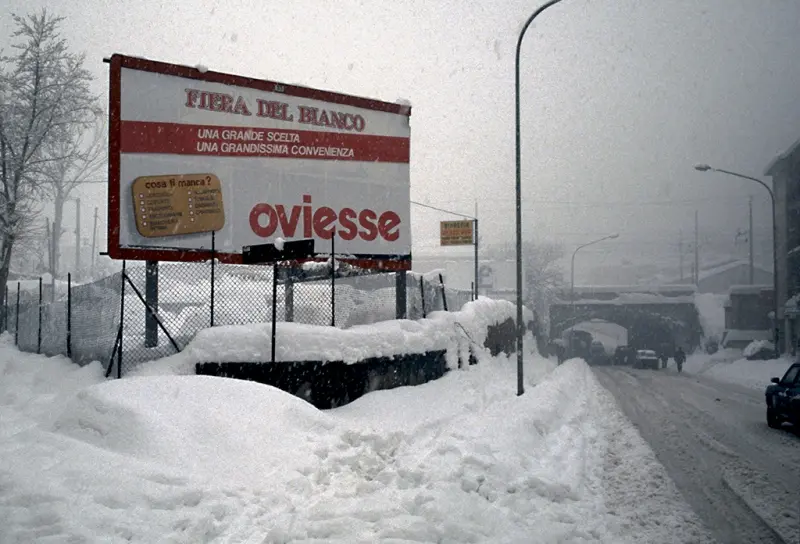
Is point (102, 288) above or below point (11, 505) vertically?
above

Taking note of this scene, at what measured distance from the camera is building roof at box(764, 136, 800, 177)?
39062 millimetres

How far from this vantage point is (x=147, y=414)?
711 centimetres

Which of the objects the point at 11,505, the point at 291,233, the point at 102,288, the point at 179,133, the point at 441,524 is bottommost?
the point at 441,524

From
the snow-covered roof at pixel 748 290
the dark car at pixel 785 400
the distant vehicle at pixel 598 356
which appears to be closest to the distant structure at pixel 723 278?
the snow-covered roof at pixel 748 290

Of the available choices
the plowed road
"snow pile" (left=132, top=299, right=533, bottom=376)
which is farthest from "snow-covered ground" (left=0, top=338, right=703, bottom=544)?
"snow pile" (left=132, top=299, right=533, bottom=376)

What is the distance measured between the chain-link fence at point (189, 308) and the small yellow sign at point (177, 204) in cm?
96

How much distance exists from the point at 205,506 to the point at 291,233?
1156 centimetres

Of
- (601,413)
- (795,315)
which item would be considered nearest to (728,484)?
(601,413)

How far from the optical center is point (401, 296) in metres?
18.3

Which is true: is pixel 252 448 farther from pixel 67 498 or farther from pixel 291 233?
pixel 291 233


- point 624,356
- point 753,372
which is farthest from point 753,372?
point 624,356

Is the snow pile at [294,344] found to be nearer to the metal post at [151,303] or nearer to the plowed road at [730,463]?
the metal post at [151,303]

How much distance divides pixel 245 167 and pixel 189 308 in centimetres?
406

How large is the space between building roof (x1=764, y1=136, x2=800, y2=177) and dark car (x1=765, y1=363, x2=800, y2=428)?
31.2 m
